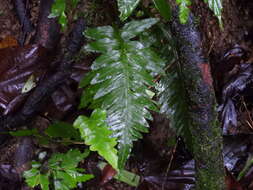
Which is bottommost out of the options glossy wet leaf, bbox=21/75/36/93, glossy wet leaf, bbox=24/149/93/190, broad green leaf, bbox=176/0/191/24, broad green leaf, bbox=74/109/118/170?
glossy wet leaf, bbox=24/149/93/190

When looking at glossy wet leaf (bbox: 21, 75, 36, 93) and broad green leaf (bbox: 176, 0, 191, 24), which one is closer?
broad green leaf (bbox: 176, 0, 191, 24)

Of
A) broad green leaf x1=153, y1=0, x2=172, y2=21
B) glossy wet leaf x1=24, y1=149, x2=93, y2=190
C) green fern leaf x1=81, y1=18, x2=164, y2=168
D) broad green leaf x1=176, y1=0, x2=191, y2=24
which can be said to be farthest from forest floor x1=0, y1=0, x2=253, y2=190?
broad green leaf x1=176, y1=0, x2=191, y2=24

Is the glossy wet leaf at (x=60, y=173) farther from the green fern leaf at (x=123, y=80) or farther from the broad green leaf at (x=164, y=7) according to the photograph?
the broad green leaf at (x=164, y=7)

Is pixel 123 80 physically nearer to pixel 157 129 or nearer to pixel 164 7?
pixel 164 7

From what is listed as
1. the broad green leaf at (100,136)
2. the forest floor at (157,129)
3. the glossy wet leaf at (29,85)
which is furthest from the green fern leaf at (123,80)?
the glossy wet leaf at (29,85)

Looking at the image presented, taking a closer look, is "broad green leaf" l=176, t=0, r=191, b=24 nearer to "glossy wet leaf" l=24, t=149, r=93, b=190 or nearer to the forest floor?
the forest floor

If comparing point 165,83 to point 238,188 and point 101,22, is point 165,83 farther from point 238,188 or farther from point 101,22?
point 238,188
